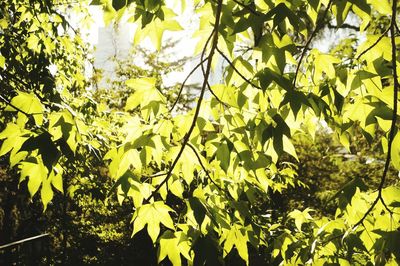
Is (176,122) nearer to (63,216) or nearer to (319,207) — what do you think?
(63,216)

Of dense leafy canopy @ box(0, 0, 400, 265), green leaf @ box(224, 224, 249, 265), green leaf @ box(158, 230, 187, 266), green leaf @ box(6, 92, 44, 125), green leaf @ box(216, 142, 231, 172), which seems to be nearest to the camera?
dense leafy canopy @ box(0, 0, 400, 265)

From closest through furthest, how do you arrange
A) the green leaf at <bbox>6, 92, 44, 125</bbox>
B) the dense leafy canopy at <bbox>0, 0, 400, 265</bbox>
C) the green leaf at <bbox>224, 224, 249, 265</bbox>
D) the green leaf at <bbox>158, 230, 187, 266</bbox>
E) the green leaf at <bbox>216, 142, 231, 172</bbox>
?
1. the dense leafy canopy at <bbox>0, 0, 400, 265</bbox>
2. the green leaf at <bbox>216, 142, 231, 172</bbox>
3. the green leaf at <bbox>158, 230, 187, 266</bbox>
4. the green leaf at <bbox>6, 92, 44, 125</bbox>
5. the green leaf at <bbox>224, 224, 249, 265</bbox>

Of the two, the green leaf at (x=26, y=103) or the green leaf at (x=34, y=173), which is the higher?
the green leaf at (x=26, y=103)

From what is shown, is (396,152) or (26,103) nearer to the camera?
(396,152)

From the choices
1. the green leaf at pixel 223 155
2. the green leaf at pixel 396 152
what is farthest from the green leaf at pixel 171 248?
the green leaf at pixel 396 152

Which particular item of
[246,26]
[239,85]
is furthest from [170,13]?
[239,85]

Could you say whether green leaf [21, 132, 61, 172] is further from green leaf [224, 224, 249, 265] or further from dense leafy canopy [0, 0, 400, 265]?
green leaf [224, 224, 249, 265]

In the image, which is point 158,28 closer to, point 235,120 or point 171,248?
point 235,120

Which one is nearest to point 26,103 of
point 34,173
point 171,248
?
point 34,173

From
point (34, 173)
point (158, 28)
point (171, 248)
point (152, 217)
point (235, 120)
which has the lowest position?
point (171, 248)

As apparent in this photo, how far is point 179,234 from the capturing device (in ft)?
5.68

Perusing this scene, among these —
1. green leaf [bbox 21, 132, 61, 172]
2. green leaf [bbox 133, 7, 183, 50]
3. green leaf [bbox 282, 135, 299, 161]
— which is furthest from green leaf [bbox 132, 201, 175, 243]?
green leaf [bbox 133, 7, 183, 50]

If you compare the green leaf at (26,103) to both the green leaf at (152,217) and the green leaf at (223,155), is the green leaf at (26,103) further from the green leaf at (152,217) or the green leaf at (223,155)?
the green leaf at (223,155)

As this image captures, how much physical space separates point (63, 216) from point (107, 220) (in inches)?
50.1
